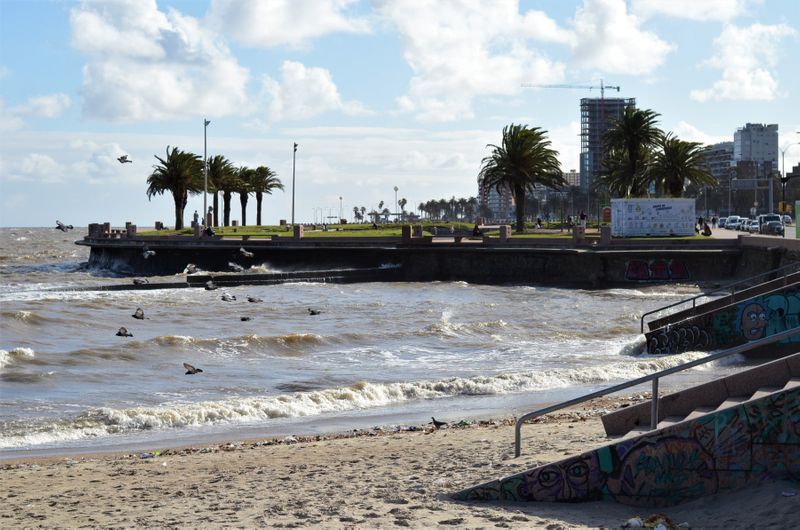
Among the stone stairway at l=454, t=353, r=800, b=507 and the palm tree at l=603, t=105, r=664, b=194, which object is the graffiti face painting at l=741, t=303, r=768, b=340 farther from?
the palm tree at l=603, t=105, r=664, b=194

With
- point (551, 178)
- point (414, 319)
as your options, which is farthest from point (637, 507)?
point (551, 178)

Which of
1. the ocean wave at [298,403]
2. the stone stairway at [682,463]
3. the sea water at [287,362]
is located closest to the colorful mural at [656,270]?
the sea water at [287,362]

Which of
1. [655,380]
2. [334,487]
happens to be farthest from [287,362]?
[655,380]

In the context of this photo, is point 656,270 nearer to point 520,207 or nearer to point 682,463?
point 520,207

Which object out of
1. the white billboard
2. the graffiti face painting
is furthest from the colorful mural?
Result: the graffiti face painting

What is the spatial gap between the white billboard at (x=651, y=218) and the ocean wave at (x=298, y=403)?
128ft

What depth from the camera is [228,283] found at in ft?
174

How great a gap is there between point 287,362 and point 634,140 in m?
57.6

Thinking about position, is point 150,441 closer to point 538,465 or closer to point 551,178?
point 538,465

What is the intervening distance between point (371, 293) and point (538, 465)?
40028 millimetres

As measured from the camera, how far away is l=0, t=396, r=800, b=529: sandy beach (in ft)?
29.7

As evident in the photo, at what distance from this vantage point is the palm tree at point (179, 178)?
91.7m

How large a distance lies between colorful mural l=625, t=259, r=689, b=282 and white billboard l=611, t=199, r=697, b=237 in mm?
8981

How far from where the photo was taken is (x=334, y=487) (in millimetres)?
10781
